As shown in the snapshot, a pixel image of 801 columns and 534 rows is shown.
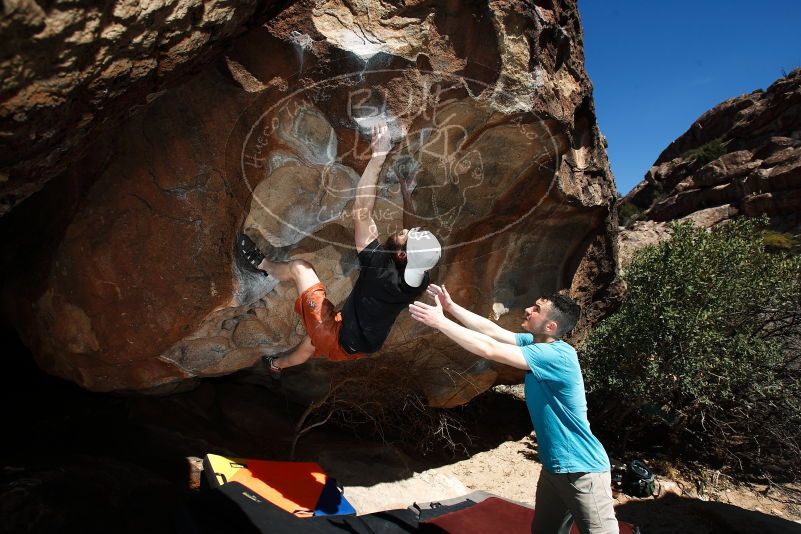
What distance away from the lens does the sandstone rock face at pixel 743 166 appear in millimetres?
16078

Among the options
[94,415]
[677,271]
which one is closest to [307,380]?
[94,415]

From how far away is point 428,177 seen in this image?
142 inches

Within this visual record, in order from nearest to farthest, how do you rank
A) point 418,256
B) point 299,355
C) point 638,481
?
point 418,256 → point 299,355 → point 638,481

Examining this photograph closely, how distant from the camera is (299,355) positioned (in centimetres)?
373

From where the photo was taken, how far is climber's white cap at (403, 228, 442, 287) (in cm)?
300

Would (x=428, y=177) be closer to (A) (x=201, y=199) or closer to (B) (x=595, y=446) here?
(A) (x=201, y=199)

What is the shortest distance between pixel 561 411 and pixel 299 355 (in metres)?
1.90

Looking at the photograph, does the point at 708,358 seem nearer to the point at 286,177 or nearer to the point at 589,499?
the point at 589,499

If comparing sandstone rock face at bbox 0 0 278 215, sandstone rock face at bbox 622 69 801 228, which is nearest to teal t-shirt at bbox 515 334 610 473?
sandstone rock face at bbox 0 0 278 215

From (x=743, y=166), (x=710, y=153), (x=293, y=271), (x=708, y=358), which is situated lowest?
(x=743, y=166)

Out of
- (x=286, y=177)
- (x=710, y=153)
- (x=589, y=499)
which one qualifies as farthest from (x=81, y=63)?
(x=710, y=153)

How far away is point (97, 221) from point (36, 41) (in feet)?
5.51

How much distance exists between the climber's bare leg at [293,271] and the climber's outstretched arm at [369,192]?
15.1 inches

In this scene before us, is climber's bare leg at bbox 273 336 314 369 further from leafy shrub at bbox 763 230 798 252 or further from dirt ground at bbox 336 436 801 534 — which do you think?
leafy shrub at bbox 763 230 798 252
